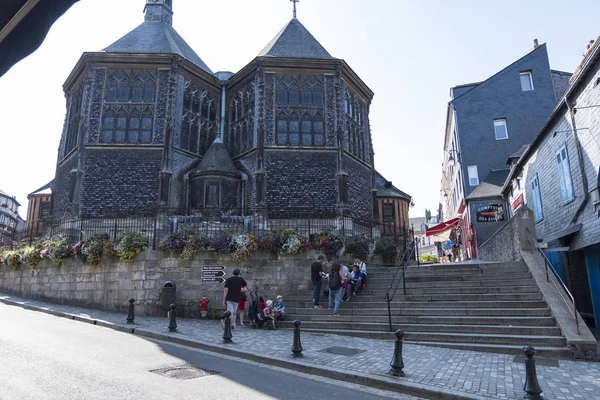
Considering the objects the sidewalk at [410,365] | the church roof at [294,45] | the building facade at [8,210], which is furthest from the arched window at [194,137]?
the building facade at [8,210]

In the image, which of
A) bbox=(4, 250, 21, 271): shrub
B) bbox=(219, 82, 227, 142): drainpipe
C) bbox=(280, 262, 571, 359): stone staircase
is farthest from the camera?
bbox=(219, 82, 227, 142): drainpipe

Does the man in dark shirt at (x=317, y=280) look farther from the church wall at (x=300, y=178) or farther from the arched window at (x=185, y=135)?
the arched window at (x=185, y=135)

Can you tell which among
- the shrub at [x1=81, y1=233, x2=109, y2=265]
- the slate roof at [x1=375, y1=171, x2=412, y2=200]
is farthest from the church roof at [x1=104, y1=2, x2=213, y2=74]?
the slate roof at [x1=375, y1=171, x2=412, y2=200]

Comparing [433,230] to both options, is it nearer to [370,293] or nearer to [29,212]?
[370,293]

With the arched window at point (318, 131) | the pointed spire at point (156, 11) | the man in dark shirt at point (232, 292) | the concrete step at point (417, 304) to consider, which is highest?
the pointed spire at point (156, 11)

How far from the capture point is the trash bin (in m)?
12.4

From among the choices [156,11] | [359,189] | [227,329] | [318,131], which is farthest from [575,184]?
[156,11]

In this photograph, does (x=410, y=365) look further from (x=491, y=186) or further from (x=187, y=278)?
(x=491, y=186)

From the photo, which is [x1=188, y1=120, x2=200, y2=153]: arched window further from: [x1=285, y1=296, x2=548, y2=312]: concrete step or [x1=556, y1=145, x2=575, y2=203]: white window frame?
[x1=556, y1=145, x2=575, y2=203]: white window frame

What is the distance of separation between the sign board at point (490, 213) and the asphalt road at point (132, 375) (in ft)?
63.8

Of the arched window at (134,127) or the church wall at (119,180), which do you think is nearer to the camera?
the church wall at (119,180)

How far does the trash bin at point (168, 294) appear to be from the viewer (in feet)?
40.5

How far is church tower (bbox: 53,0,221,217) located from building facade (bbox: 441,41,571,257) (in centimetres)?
1670

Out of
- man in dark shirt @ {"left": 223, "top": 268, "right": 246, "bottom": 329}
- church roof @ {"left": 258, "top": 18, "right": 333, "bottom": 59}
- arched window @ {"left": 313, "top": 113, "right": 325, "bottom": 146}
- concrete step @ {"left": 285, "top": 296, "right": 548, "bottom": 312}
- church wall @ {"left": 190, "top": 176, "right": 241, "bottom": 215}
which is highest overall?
church roof @ {"left": 258, "top": 18, "right": 333, "bottom": 59}
